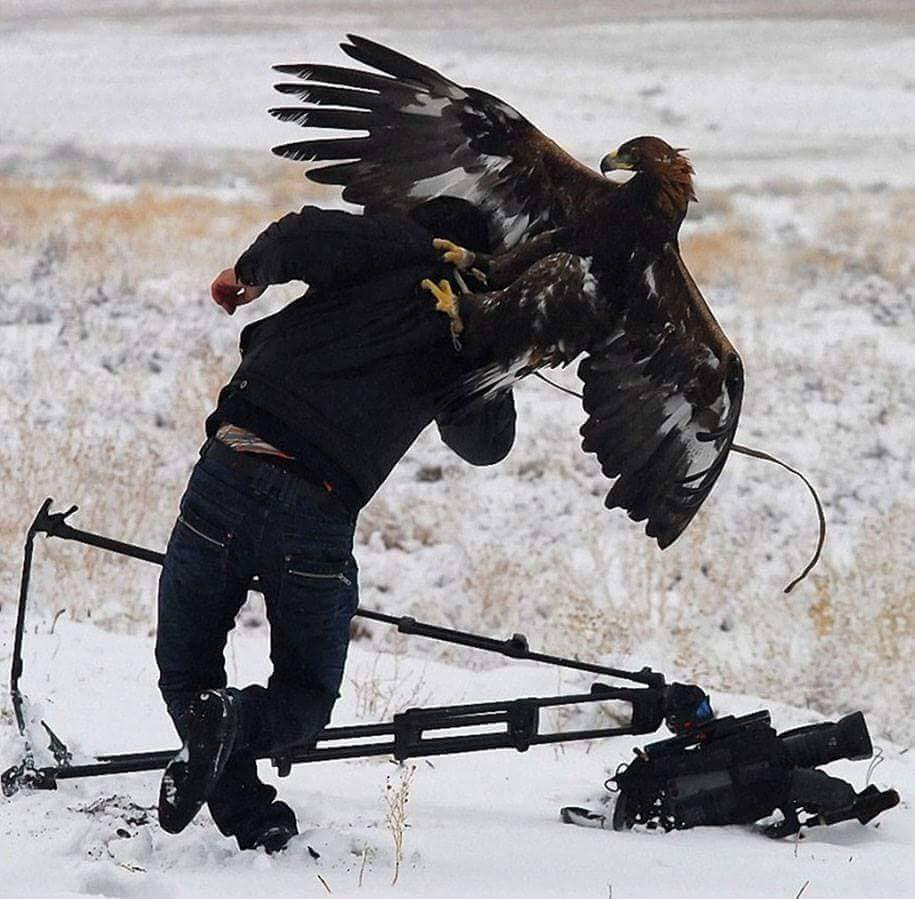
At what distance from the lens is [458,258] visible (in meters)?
2.97

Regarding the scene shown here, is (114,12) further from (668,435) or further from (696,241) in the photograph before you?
(668,435)

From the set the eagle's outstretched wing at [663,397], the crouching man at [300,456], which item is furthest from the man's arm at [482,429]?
the eagle's outstretched wing at [663,397]

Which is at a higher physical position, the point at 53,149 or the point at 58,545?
the point at 53,149

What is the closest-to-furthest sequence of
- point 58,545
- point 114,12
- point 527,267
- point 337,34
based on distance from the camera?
point 527,267 → point 58,545 → point 337,34 → point 114,12

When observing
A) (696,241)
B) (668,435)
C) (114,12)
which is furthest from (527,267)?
(114,12)

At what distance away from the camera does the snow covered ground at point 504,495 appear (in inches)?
132

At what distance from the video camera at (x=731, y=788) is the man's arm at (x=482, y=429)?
101 centimetres

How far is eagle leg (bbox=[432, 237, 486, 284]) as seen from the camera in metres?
2.97

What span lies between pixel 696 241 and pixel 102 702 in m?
9.42

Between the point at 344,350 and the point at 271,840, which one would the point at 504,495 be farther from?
the point at 344,350

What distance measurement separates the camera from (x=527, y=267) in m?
2.98

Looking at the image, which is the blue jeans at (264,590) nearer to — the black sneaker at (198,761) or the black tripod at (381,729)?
the black sneaker at (198,761)

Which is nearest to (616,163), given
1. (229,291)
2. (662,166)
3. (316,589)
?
(662,166)

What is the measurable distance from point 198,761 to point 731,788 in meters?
1.52
